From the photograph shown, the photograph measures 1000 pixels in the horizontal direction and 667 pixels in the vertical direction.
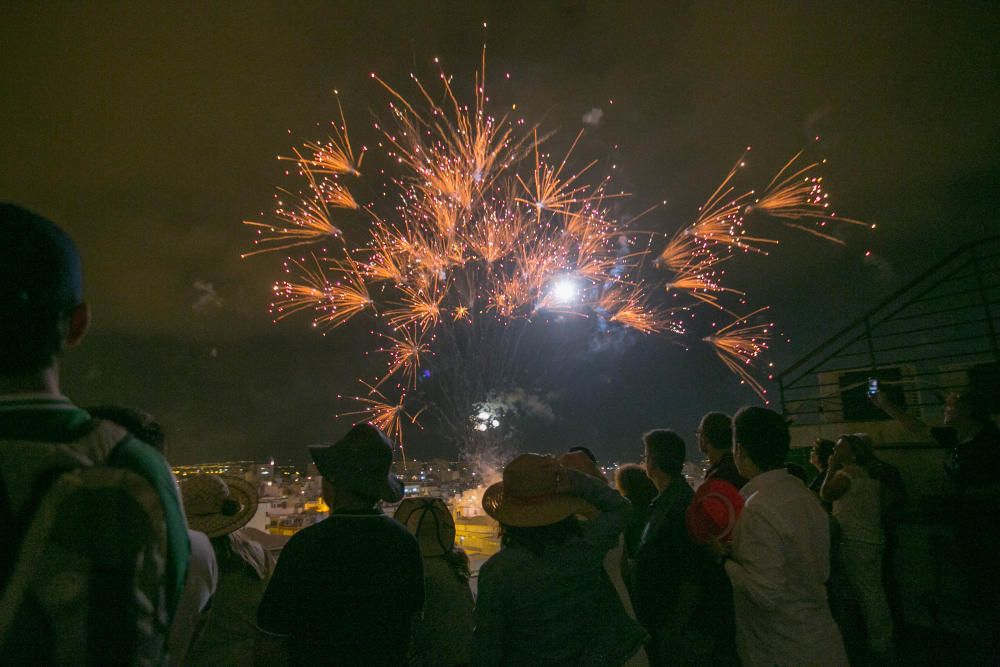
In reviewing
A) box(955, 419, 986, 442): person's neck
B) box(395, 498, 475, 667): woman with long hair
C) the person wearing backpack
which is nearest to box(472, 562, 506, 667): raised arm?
box(395, 498, 475, 667): woman with long hair

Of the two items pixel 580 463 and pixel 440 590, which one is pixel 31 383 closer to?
pixel 440 590

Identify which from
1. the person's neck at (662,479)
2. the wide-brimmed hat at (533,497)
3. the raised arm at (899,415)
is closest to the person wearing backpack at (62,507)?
the wide-brimmed hat at (533,497)

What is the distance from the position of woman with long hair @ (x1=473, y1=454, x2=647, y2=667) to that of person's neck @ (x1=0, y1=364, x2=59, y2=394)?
5.94 ft

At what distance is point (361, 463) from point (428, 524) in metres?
1.27

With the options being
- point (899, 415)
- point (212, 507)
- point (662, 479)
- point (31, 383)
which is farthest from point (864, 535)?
point (31, 383)

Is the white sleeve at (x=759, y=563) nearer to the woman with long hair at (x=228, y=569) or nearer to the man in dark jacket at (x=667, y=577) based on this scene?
the man in dark jacket at (x=667, y=577)

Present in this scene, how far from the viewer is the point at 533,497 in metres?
2.65

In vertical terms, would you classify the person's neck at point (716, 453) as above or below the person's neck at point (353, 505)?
above

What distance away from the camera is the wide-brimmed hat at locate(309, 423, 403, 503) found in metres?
2.71

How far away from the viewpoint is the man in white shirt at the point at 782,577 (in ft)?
9.25

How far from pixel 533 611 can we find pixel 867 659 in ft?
16.4

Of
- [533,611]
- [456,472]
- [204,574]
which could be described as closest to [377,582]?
[533,611]

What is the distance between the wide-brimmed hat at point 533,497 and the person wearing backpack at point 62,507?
1589 mm

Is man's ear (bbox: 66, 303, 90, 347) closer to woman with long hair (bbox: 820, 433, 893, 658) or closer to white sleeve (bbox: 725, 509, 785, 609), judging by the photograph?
white sleeve (bbox: 725, 509, 785, 609)
